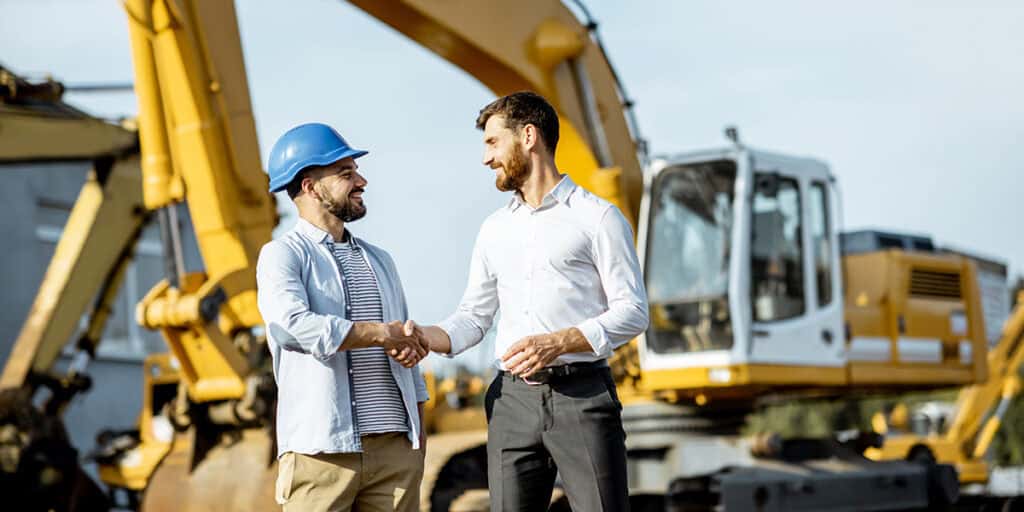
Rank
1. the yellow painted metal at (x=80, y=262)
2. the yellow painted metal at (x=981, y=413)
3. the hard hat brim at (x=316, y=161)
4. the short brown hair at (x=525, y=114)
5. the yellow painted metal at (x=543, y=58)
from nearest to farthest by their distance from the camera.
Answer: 1. the hard hat brim at (x=316, y=161)
2. the short brown hair at (x=525, y=114)
3. the yellow painted metal at (x=543, y=58)
4. the yellow painted metal at (x=80, y=262)
5. the yellow painted metal at (x=981, y=413)

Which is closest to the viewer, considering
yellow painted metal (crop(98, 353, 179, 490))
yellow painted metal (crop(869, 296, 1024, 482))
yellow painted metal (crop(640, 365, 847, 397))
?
yellow painted metal (crop(640, 365, 847, 397))

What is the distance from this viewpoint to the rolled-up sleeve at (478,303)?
4.41m

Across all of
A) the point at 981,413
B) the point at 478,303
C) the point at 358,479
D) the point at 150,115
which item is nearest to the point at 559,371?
the point at 478,303

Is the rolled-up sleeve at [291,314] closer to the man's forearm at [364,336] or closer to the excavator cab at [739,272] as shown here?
the man's forearm at [364,336]

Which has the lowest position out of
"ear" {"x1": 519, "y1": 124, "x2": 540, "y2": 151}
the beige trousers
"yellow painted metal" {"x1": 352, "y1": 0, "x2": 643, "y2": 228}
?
the beige trousers

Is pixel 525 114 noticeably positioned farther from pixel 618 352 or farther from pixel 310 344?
pixel 618 352

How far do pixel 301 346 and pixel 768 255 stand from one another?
700cm

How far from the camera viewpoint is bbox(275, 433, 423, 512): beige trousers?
4031 millimetres

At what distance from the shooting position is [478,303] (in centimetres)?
445

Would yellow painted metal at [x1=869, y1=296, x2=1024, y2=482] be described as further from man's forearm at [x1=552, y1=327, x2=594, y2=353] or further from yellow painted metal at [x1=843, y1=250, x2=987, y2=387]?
man's forearm at [x1=552, y1=327, x2=594, y2=353]

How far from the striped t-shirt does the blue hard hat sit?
232 mm

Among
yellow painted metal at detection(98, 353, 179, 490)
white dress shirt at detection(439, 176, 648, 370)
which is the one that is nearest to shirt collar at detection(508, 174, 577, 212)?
white dress shirt at detection(439, 176, 648, 370)

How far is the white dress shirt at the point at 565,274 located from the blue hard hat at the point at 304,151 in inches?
20.2

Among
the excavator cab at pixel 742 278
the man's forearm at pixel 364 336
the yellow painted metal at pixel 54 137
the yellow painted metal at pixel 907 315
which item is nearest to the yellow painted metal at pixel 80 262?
the yellow painted metal at pixel 54 137
